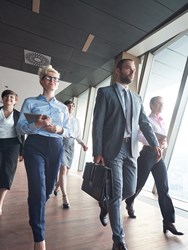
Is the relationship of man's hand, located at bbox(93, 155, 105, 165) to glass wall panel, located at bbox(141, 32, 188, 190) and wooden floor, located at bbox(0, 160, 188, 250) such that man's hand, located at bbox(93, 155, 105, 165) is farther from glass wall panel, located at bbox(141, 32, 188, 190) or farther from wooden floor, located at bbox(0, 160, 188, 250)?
glass wall panel, located at bbox(141, 32, 188, 190)

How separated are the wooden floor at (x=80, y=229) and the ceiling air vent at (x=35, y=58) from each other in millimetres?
3640

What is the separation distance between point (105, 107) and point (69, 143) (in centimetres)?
156

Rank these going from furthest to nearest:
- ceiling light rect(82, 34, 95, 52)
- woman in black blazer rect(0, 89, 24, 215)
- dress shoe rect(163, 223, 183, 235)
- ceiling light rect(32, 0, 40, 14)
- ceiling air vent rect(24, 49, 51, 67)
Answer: ceiling air vent rect(24, 49, 51, 67) < ceiling light rect(82, 34, 95, 52) < ceiling light rect(32, 0, 40, 14) < woman in black blazer rect(0, 89, 24, 215) < dress shoe rect(163, 223, 183, 235)

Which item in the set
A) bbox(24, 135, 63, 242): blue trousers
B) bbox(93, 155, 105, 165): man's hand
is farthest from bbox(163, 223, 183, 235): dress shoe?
bbox(24, 135, 63, 242): blue trousers

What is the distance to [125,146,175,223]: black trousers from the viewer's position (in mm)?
2316

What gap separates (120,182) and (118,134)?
1.31ft

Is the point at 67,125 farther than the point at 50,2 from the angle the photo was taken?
No

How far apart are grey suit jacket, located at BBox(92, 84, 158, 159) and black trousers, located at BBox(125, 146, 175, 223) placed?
60 cm

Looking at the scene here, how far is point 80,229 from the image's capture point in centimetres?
217

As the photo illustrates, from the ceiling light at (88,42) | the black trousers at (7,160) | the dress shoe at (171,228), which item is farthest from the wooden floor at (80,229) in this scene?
the ceiling light at (88,42)

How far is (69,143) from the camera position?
332 cm

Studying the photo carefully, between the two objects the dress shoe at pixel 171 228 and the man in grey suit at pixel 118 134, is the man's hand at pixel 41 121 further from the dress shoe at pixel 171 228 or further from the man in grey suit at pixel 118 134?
the dress shoe at pixel 171 228

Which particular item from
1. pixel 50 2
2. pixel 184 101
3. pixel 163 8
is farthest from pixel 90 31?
pixel 184 101

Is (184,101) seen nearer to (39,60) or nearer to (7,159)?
(7,159)
